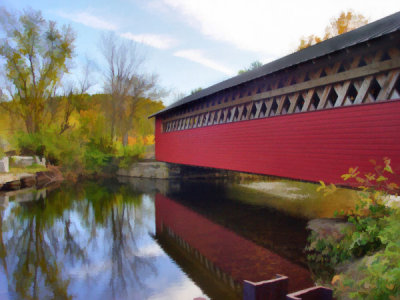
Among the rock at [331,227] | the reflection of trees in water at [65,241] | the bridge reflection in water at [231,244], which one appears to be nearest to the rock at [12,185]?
the reflection of trees in water at [65,241]

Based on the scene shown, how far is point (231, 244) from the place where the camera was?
7.07 m

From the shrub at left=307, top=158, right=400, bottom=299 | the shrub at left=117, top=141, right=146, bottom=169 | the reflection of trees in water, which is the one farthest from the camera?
the shrub at left=117, top=141, right=146, bottom=169

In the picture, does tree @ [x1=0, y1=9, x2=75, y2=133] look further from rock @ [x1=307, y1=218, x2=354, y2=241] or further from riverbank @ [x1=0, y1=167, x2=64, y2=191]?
rock @ [x1=307, y1=218, x2=354, y2=241]

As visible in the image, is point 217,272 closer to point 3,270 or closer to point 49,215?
point 3,270

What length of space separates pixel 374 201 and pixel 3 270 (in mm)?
6037

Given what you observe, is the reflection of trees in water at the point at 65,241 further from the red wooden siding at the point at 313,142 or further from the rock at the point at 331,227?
the red wooden siding at the point at 313,142

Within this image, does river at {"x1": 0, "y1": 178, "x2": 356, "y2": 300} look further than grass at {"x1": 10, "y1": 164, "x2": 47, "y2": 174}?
No

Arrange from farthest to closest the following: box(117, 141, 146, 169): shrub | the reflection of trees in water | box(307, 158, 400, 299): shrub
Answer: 1. box(117, 141, 146, 169): shrub
2. the reflection of trees in water
3. box(307, 158, 400, 299): shrub

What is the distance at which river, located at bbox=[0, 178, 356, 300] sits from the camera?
196 inches

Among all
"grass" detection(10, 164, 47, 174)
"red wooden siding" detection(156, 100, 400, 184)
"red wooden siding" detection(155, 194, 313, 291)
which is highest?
"red wooden siding" detection(156, 100, 400, 184)

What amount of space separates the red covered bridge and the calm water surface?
159 centimetres

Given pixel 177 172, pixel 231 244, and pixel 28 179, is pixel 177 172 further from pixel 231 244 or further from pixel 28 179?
pixel 231 244

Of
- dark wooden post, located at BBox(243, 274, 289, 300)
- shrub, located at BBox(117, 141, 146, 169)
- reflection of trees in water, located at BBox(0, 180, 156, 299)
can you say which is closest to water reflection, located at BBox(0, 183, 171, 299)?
reflection of trees in water, located at BBox(0, 180, 156, 299)

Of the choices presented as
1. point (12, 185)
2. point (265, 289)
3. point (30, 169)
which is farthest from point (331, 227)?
point (30, 169)
